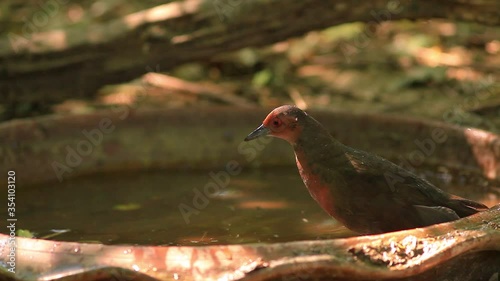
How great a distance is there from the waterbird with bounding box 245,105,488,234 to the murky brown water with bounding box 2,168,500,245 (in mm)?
420

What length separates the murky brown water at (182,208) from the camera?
3.62 meters

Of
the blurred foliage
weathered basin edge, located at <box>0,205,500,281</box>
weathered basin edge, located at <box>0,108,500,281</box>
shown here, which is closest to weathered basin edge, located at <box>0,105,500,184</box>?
weathered basin edge, located at <box>0,108,500,281</box>

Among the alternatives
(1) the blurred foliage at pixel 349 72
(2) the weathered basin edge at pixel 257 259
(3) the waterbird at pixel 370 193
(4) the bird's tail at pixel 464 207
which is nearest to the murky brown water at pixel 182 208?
(3) the waterbird at pixel 370 193

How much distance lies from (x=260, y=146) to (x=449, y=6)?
1.28 meters

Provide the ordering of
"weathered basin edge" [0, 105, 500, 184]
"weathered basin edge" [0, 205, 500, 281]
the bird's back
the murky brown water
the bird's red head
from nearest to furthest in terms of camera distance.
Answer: "weathered basin edge" [0, 205, 500, 281], the bird's back, the bird's red head, the murky brown water, "weathered basin edge" [0, 105, 500, 184]

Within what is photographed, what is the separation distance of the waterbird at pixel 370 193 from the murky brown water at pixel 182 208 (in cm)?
42

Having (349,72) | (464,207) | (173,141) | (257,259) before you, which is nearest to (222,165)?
(173,141)

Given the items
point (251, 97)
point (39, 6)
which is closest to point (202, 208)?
point (251, 97)

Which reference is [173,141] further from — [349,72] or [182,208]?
[349,72]

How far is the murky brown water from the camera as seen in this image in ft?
11.9

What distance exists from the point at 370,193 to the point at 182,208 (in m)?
1.15

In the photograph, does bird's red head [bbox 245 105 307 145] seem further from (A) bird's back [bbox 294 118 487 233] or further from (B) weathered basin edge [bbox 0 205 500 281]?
(B) weathered basin edge [bbox 0 205 500 281]

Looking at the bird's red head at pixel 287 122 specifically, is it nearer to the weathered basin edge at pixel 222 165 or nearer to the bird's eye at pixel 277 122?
the bird's eye at pixel 277 122

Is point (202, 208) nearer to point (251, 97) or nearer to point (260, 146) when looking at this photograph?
point (260, 146)
